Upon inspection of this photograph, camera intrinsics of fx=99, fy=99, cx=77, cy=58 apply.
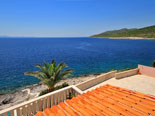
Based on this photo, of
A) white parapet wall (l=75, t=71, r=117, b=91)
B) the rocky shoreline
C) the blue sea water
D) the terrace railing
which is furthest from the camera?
the blue sea water

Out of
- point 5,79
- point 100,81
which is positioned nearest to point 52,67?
point 100,81

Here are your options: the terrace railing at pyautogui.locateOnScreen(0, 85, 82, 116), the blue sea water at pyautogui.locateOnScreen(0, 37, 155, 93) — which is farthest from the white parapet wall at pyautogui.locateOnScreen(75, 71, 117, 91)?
the blue sea water at pyautogui.locateOnScreen(0, 37, 155, 93)

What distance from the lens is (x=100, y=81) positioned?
10.2 meters

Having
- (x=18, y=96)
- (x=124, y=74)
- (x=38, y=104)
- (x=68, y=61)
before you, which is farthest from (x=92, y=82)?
(x=68, y=61)

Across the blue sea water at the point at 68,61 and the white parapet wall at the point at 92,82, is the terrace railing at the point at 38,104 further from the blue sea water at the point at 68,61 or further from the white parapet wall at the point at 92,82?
the blue sea water at the point at 68,61

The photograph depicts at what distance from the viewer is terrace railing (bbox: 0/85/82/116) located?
3742 mm

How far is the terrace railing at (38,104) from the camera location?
3742mm

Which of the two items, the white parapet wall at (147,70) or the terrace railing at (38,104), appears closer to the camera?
the terrace railing at (38,104)

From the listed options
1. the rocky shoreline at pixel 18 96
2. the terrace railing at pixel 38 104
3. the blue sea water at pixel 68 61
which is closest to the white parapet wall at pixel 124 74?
the terrace railing at pixel 38 104

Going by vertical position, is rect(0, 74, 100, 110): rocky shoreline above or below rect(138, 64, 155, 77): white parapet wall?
below

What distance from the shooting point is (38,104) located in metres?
4.34

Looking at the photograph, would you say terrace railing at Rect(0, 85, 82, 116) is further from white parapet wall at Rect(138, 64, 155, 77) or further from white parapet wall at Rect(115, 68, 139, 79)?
white parapet wall at Rect(138, 64, 155, 77)

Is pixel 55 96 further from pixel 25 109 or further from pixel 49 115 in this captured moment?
pixel 49 115

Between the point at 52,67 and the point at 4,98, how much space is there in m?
9.27
